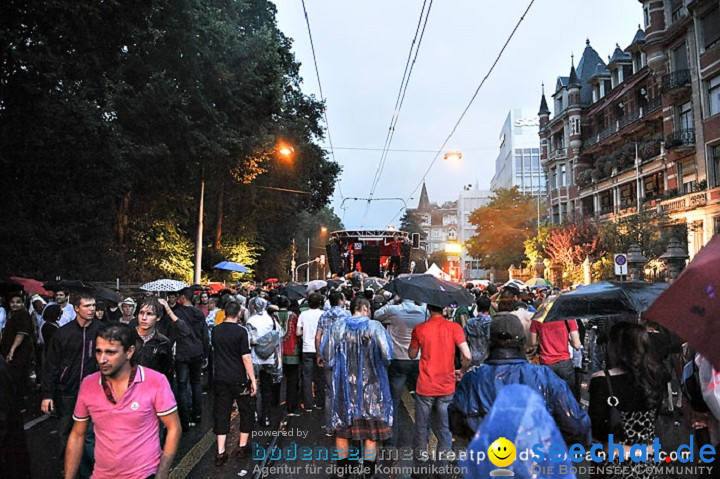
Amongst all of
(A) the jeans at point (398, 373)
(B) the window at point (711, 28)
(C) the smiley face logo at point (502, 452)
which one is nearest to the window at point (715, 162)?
(B) the window at point (711, 28)

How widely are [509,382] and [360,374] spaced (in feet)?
7.93

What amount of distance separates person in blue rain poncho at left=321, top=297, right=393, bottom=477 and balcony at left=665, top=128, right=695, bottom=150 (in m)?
28.4

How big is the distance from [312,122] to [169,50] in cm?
1528

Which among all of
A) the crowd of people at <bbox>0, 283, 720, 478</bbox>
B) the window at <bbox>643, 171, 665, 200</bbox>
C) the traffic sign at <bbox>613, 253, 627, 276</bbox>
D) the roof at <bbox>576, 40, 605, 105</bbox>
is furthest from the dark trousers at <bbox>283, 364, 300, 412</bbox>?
the roof at <bbox>576, 40, 605, 105</bbox>

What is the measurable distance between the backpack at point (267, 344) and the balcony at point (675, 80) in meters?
29.0

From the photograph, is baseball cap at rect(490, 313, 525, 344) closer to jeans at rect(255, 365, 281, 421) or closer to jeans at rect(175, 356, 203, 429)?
jeans at rect(255, 365, 281, 421)

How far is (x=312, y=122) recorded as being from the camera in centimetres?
3262

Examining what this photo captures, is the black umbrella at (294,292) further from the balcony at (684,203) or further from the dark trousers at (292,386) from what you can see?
the balcony at (684,203)

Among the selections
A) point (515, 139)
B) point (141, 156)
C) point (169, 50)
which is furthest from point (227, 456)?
point (515, 139)

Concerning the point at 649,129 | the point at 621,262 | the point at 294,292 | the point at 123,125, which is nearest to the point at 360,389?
the point at 294,292

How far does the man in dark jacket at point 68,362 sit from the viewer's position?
514cm

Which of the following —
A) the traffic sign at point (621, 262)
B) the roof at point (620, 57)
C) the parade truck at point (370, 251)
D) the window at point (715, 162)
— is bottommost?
the traffic sign at point (621, 262)

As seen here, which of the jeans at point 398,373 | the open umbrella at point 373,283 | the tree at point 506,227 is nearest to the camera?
the jeans at point 398,373

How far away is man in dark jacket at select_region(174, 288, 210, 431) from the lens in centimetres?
733
